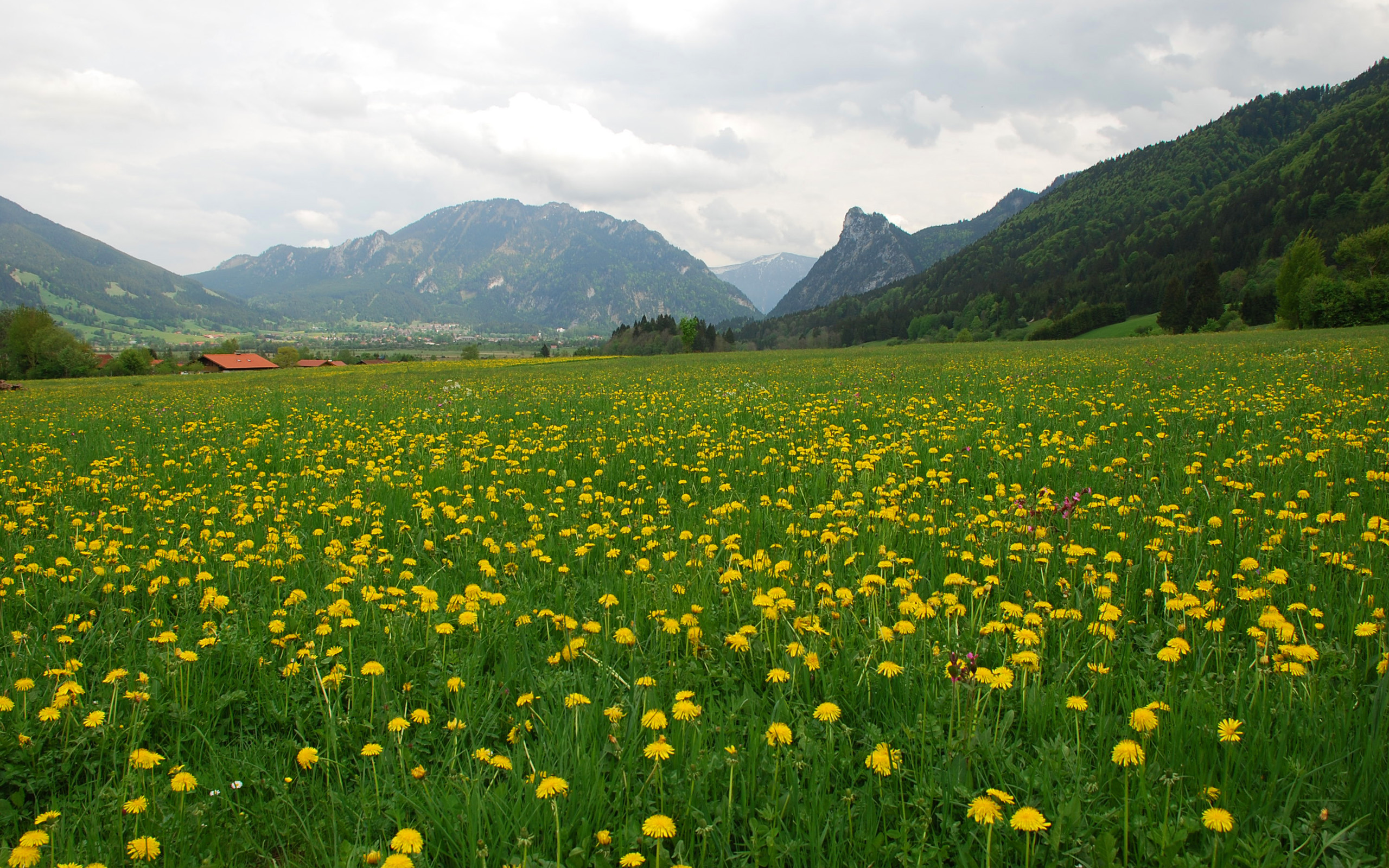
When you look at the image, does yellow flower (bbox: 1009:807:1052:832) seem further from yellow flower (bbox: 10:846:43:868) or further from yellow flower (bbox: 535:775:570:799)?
yellow flower (bbox: 10:846:43:868)

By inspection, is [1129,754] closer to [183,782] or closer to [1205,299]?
[183,782]

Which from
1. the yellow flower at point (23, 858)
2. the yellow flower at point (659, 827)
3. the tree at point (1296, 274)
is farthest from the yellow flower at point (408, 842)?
the tree at point (1296, 274)

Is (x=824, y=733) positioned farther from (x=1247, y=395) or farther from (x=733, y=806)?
(x=1247, y=395)

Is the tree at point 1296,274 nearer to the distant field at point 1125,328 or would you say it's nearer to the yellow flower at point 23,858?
the distant field at point 1125,328

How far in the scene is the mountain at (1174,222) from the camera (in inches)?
4038

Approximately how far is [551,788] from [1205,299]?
92.1 m

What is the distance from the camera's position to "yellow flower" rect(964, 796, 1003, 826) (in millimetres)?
1657

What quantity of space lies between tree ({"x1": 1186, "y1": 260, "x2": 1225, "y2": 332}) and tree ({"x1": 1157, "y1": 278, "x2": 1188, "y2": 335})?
0.70 meters

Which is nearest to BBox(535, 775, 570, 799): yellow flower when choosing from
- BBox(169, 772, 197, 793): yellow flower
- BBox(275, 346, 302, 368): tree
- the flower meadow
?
the flower meadow

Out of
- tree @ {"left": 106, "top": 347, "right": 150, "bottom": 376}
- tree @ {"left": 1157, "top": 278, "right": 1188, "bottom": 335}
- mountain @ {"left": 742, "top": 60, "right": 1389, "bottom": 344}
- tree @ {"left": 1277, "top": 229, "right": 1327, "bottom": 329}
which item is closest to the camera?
tree @ {"left": 1277, "top": 229, "right": 1327, "bottom": 329}

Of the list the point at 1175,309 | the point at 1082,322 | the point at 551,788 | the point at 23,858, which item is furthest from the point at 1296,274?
the point at 23,858

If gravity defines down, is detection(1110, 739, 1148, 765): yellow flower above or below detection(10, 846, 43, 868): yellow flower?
above

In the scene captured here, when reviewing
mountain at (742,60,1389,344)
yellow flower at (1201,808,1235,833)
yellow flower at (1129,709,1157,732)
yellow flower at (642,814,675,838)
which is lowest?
yellow flower at (642,814,675,838)

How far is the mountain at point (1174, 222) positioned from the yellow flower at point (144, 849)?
101 metres
